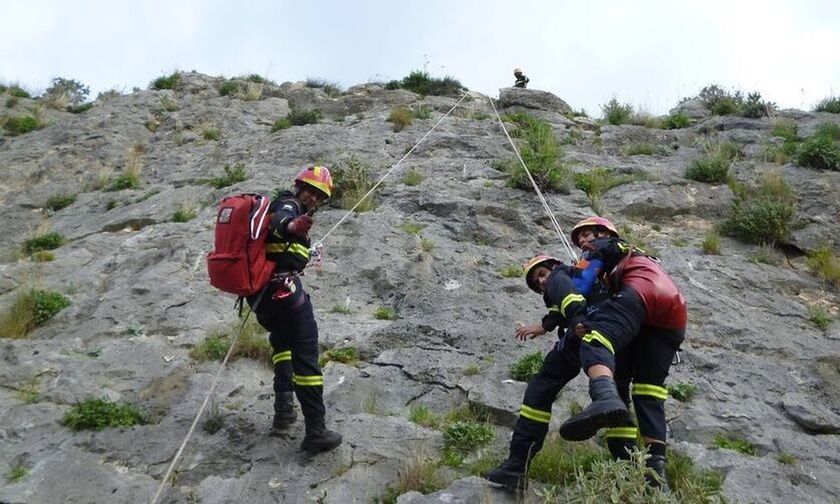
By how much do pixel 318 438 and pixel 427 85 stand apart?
12719 millimetres

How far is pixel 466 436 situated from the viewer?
5508 mm

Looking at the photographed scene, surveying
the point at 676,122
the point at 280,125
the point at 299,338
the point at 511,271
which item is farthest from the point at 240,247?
the point at 676,122

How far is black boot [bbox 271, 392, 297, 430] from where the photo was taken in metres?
5.66

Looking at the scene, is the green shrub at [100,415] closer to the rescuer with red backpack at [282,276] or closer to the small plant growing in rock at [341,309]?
the rescuer with red backpack at [282,276]

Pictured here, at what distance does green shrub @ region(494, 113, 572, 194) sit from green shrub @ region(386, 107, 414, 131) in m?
2.27

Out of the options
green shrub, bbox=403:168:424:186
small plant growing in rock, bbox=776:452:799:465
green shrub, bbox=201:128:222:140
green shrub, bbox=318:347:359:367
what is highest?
green shrub, bbox=201:128:222:140

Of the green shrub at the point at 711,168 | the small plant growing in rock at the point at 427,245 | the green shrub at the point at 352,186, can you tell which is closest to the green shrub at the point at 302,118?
the green shrub at the point at 352,186

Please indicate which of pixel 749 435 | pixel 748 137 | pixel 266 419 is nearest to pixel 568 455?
pixel 749 435

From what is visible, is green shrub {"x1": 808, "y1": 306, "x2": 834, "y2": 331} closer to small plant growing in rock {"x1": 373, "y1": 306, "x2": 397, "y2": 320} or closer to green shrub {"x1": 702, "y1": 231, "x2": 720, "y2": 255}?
green shrub {"x1": 702, "y1": 231, "x2": 720, "y2": 255}

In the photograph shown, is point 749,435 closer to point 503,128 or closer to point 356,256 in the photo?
point 356,256

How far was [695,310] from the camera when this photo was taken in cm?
767

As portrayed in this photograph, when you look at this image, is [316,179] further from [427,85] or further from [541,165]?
[427,85]

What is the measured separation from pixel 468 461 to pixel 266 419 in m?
1.71

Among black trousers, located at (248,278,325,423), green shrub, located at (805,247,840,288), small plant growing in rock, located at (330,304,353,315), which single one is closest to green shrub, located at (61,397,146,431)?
black trousers, located at (248,278,325,423)
